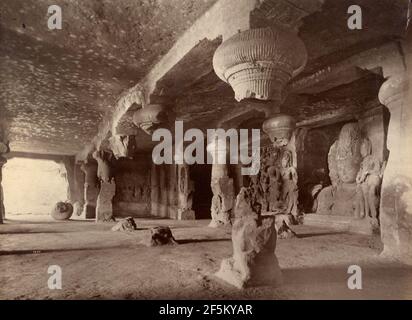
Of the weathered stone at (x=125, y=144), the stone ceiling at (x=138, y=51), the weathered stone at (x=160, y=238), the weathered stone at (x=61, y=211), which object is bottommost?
the weathered stone at (x=61, y=211)

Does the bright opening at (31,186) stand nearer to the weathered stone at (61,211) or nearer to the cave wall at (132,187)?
the cave wall at (132,187)

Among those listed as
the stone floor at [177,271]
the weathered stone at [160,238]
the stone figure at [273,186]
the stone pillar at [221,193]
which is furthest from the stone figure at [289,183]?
the weathered stone at [160,238]

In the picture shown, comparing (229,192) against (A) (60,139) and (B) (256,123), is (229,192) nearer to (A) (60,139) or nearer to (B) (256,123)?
(B) (256,123)

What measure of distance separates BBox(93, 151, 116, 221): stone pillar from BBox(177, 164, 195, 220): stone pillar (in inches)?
101

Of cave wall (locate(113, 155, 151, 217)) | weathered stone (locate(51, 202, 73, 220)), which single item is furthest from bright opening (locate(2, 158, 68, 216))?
weathered stone (locate(51, 202, 73, 220))

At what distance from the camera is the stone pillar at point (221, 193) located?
8359mm

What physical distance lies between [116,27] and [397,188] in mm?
4228

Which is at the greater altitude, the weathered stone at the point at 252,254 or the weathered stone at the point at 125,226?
the weathered stone at the point at 252,254

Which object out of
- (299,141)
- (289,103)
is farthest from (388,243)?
(299,141)

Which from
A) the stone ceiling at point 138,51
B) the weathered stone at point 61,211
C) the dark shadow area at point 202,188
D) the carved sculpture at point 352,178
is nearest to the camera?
the stone ceiling at point 138,51

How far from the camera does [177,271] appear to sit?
11.2 ft

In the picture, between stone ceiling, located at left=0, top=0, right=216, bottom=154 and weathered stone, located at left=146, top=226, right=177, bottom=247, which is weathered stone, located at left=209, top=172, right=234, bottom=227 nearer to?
weathered stone, located at left=146, top=226, right=177, bottom=247

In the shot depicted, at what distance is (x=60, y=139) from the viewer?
12.2 m

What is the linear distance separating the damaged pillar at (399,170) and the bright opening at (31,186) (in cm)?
2758
